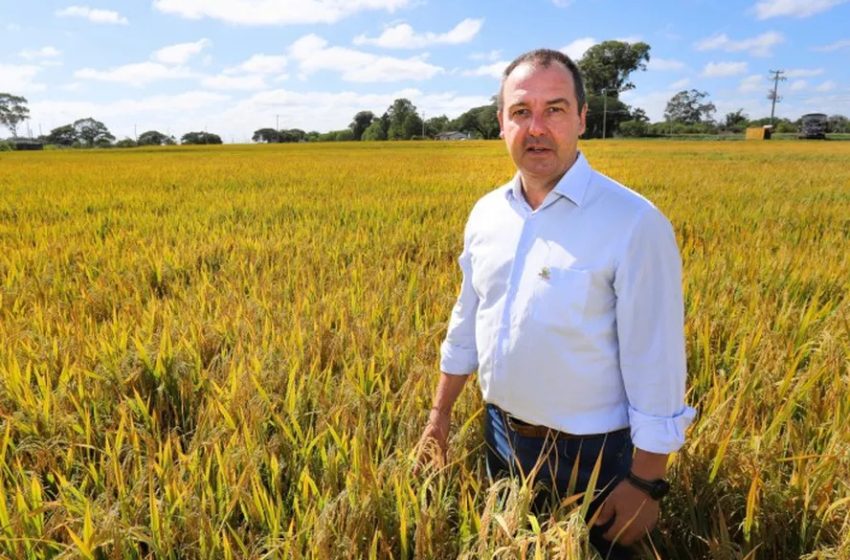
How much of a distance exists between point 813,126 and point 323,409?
67263mm

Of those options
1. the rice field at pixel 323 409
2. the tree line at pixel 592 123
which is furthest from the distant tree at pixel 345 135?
the rice field at pixel 323 409

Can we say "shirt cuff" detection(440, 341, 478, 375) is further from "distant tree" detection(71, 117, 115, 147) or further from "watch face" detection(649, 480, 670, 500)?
"distant tree" detection(71, 117, 115, 147)

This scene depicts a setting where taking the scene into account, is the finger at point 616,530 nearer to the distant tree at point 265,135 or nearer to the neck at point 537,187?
the neck at point 537,187

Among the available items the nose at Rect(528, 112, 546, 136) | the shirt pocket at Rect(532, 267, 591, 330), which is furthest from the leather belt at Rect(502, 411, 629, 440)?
the nose at Rect(528, 112, 546, 136)

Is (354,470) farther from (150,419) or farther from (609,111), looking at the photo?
(609,111)

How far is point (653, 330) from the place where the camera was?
1.02 m

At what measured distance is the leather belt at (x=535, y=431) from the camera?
1.19 meters

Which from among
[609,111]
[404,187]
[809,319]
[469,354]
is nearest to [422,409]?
[469,354]

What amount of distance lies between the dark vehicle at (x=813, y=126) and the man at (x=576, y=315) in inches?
2200

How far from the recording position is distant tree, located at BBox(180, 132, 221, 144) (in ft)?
236

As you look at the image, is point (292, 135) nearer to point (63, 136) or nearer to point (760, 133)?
point (63, 136)

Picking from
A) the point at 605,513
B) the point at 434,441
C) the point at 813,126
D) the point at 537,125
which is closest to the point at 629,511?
the point at 605,513

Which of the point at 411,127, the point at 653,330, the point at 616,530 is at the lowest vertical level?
the point at 616,530

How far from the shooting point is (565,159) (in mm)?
1146
